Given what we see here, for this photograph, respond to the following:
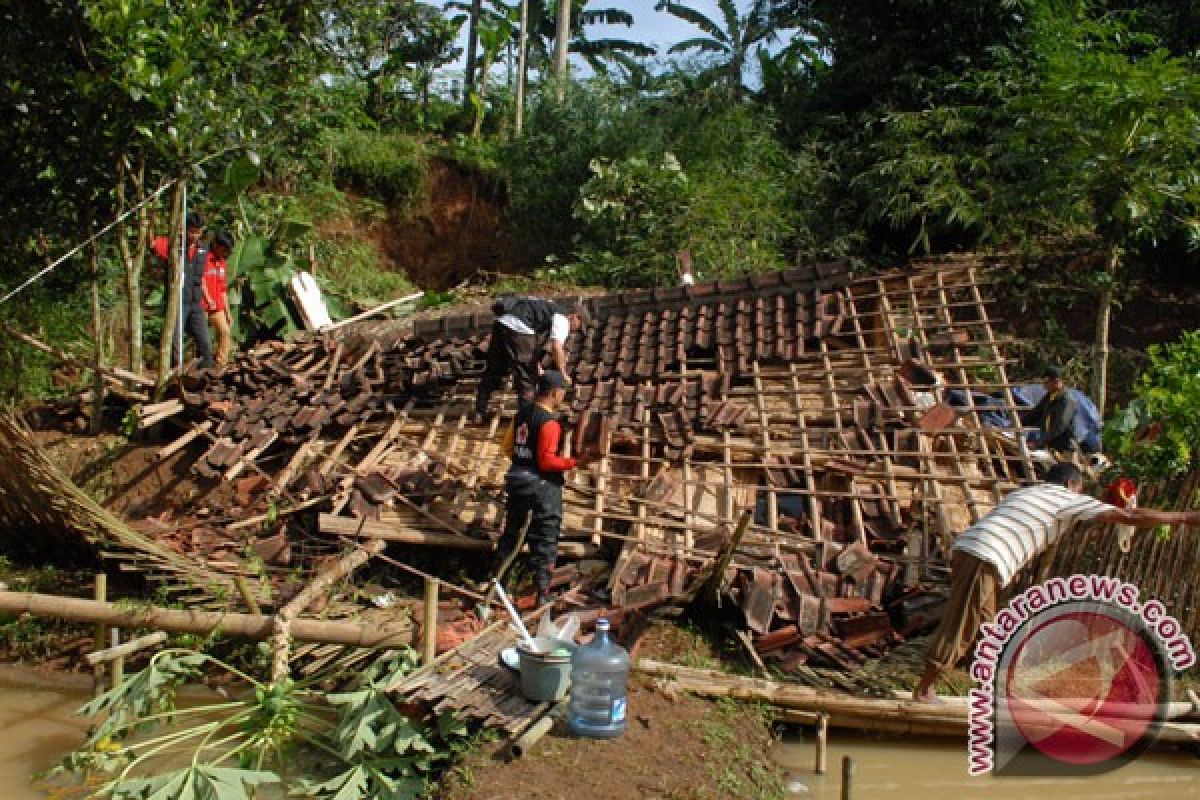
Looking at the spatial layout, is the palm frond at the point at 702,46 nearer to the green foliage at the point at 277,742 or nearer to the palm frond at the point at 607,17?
the palm frond at the point at 607,17

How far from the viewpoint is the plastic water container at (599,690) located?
4746 mm

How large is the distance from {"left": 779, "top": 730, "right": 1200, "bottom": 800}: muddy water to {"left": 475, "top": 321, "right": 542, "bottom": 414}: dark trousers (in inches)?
132

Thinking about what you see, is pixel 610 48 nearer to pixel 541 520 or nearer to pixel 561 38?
pixel 561 38

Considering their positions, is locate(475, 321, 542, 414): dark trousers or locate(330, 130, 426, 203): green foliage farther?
locate(330, 130, 426, 203): green foliage

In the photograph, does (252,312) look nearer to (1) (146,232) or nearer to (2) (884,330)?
(1) (146,232)

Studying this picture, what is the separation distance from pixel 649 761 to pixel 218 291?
6.63 metres

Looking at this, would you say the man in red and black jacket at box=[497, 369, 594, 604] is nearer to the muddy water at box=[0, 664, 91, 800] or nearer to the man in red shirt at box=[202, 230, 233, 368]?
the muddy water at box=[0, 664, 91, 800]

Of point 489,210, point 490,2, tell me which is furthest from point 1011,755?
point 490,2

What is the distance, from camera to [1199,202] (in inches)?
350

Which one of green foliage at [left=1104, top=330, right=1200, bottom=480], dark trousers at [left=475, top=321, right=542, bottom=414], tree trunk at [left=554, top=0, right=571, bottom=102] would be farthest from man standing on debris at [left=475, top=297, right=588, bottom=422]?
tree trunk at [left=554, top=0, right=571, bottom=102]

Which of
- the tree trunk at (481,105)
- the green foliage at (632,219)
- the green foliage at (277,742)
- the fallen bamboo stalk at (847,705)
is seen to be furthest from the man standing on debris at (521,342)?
the tree trunk at (481,105)

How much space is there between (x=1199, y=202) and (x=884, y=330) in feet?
9.95

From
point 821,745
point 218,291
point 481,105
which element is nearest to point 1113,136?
point 821,745

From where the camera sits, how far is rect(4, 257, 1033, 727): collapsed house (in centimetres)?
616
